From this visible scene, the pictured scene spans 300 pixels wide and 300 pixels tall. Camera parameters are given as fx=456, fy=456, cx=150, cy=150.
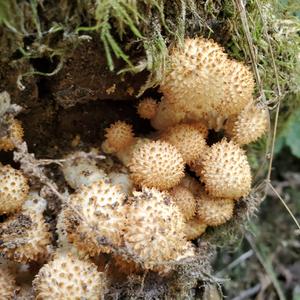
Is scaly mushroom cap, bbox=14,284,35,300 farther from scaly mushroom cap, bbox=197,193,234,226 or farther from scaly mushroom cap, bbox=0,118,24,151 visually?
scaly mushroom cap, bbox=197,193,234,226

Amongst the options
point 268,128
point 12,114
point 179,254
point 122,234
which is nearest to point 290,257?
point 268,128

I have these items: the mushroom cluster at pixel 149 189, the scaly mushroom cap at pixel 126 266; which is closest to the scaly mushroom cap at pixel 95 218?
the mushroom cluster at pixel 149 189

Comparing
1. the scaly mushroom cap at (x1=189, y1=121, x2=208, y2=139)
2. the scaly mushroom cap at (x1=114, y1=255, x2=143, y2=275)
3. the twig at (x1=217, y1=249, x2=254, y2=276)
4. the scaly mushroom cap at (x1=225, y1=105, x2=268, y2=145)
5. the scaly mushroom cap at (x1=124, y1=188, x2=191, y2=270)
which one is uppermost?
the scaly mushroom cap at (x1=225, y1=105, x2=268, y2=145)

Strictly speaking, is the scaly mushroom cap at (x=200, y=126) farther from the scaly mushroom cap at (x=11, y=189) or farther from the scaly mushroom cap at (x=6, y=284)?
the scaly mushroom cap at (x=6, y=284)

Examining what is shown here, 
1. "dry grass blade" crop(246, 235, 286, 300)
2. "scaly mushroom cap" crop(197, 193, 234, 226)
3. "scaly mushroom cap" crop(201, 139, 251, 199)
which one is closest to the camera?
"scaly mushroom cap" crop(201, 139, 251, 199)

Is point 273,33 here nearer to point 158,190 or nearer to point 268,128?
point 268,128

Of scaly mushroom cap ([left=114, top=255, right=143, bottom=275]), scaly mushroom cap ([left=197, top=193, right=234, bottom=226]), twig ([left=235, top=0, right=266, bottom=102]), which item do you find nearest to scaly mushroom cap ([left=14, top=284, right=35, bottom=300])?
scaly mushroom cap ([left=114, top=255, right=143, bottom=275])
